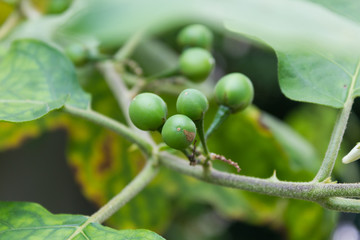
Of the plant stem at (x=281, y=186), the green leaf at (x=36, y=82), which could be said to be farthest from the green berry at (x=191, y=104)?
the green leaf at (x=36, y=82)

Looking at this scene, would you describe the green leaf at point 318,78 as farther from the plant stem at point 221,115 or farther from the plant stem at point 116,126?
the plant stem at point 116,126

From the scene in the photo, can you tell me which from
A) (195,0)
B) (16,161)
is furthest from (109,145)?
(195,0)

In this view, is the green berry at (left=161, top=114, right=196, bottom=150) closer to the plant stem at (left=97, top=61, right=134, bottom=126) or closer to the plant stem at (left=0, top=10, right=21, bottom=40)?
the plant stem at (left=97, top=61, right=134, bottom=126)

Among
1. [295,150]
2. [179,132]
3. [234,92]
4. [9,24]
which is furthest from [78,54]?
[295,150]

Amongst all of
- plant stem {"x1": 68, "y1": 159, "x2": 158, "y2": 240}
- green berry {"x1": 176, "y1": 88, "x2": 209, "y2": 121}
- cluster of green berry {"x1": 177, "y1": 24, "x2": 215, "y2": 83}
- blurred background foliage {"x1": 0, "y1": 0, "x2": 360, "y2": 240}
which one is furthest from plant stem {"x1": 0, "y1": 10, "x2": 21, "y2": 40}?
green berry {"x1": 176, "y1": 88, "x2": 209, "y2": 121}

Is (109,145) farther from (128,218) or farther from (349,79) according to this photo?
(349,79)

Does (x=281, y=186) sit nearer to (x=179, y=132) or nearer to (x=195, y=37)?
(x=179, y=132)
